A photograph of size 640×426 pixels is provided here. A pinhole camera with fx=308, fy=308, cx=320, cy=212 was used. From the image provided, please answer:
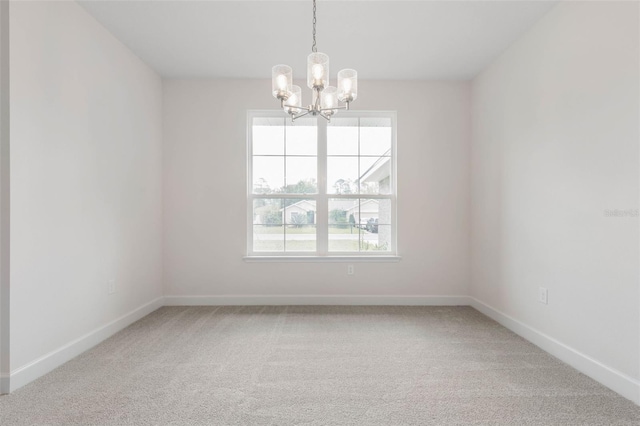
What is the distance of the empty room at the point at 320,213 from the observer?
180 centimetres

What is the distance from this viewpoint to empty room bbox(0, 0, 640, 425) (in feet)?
5.91

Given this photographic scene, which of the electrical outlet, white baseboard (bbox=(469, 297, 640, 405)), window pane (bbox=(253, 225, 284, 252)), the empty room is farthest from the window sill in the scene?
the electrical outlet

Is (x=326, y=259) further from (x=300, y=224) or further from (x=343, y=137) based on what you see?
(x=343, y=137)

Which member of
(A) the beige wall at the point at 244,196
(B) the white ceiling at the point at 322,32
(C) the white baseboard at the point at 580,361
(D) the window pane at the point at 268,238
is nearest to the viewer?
(C) the white baseboard at the point at 580,361

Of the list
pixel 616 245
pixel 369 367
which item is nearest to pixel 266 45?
pixel 369 367

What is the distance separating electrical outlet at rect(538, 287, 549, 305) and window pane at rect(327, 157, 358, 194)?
199cm

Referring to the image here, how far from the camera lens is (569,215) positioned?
2.18 metres

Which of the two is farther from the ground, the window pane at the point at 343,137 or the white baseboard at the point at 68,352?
the window pane at the point at 343,137

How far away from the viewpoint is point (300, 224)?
3.62m

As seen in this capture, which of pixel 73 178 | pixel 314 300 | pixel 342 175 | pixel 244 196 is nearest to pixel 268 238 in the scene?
pixel 244 196

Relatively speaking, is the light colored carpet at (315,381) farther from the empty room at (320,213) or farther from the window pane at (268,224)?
the window pane at (268,224)

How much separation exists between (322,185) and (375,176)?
64 centimetres

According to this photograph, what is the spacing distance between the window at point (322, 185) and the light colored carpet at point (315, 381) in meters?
1.04
